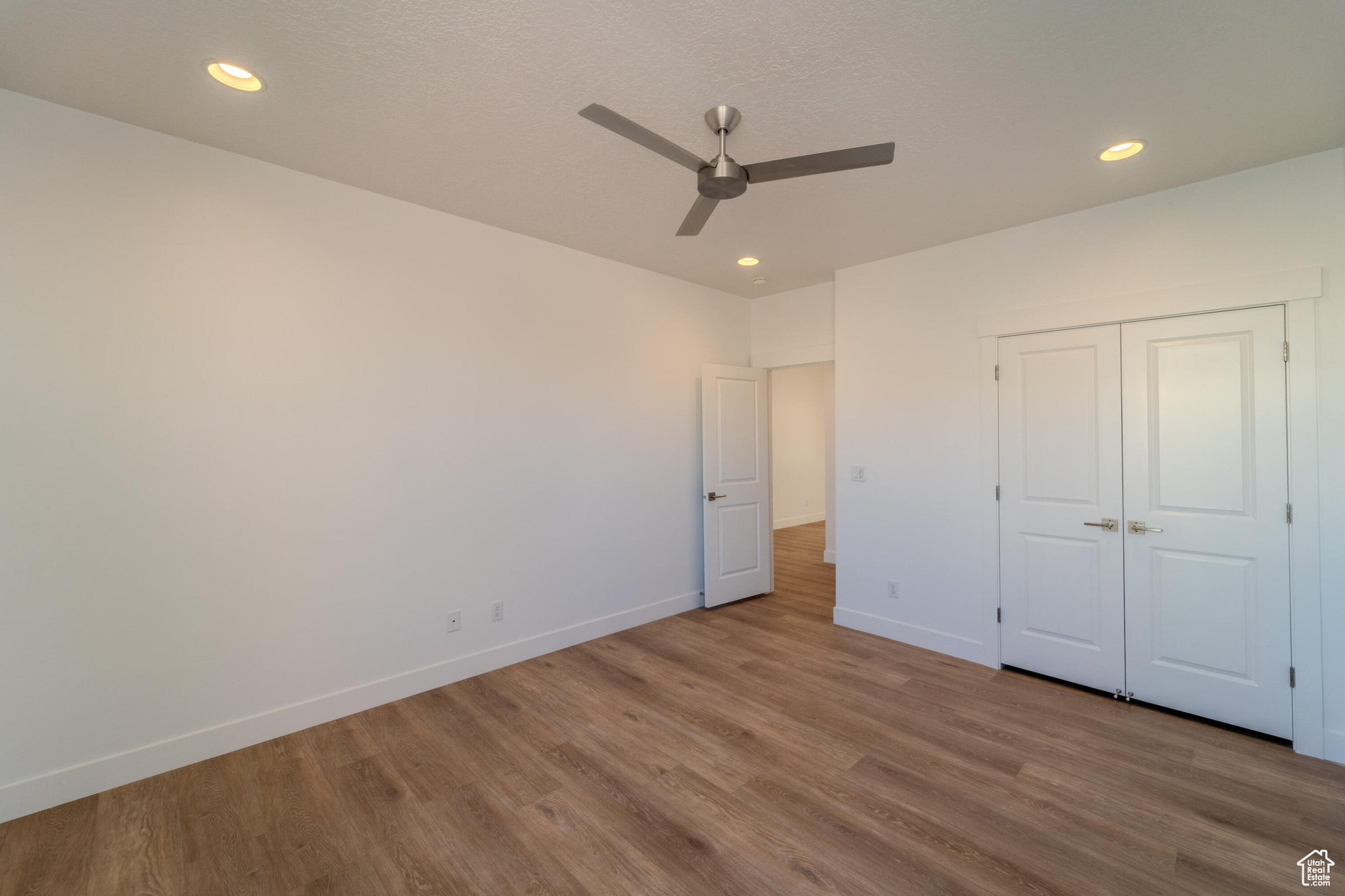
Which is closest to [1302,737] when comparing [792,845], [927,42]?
[792,845]

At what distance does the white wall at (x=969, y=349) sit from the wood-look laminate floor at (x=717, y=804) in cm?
79

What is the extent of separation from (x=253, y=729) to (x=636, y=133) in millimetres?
3180

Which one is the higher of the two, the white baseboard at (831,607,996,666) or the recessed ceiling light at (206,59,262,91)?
the recessed ceiling light at (206,59,262,91)

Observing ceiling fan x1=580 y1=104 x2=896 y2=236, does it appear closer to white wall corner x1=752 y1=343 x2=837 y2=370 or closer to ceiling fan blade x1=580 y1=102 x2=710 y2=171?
ceiling fan blade x1=580 y1=102 x2=710 y2=171

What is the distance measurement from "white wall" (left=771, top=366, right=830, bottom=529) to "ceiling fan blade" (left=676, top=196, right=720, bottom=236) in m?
6.20

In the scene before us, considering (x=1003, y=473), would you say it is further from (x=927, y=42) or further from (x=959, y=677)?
(x=927, y=42)

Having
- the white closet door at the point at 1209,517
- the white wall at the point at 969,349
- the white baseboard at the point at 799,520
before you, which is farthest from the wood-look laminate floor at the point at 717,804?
the white baseboard at the point at 799,520

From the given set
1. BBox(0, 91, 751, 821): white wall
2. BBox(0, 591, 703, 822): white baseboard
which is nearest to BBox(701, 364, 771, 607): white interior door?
BBox(0, 91, 751, 821): white wall

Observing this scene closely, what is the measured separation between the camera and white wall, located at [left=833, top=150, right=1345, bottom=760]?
247 centimetres

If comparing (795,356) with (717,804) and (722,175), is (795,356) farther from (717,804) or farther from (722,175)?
(717,804)

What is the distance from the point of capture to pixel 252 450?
262 centimetres

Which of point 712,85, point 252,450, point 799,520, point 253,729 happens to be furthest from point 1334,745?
point 799,520

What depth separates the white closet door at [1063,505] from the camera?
305 centimetres

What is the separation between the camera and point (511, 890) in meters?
1.77
